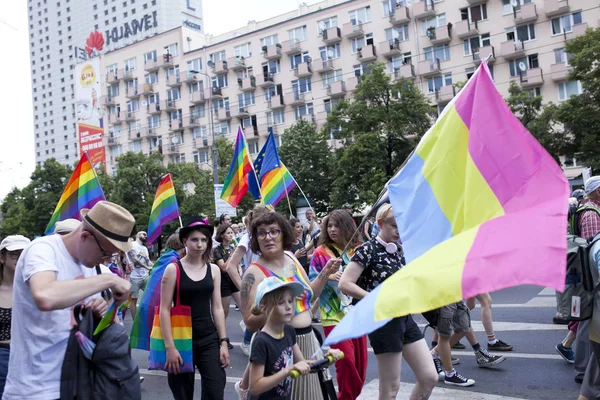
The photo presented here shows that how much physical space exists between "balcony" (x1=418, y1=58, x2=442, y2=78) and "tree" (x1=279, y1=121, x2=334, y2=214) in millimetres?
9017

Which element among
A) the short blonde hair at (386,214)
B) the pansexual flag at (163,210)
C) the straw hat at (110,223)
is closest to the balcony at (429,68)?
the pansexual flag at (163,210)

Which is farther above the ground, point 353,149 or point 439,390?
point 353,149

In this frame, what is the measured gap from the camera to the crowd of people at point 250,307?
278cm

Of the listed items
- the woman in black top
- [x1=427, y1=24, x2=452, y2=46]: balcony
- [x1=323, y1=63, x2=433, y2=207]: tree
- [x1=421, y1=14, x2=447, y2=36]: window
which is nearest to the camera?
the woman in black top

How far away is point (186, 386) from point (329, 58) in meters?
48.3

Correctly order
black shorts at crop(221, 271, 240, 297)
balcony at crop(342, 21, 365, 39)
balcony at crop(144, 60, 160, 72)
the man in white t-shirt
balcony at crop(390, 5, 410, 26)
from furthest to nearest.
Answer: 1. balcony at crop(144, 60, 160, 72)
2. balcony at crop(342, 21, 365, 39)
3. balcony at crop(390, 5, 410, 26)
4. black shorts at crop(221, 271, 240, 297)
5. the man in white t-shirt

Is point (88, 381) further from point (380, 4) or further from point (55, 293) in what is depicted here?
point (380, 4)

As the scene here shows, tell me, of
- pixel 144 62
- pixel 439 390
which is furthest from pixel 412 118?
pixel 144 62

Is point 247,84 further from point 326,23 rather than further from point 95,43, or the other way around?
point 95,43

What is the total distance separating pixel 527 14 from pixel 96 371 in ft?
142

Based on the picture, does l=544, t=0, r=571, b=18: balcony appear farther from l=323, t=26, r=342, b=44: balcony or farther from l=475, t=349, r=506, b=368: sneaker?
l=475, t=349, r=506, b=368: sneaker

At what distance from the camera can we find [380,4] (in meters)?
47.8

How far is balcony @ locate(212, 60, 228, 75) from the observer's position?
58.1m

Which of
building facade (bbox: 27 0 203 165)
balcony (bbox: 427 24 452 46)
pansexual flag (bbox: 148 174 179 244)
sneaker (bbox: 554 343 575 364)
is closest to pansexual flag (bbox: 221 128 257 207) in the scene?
pansexual flag (bbox: 148 174 179 244)
